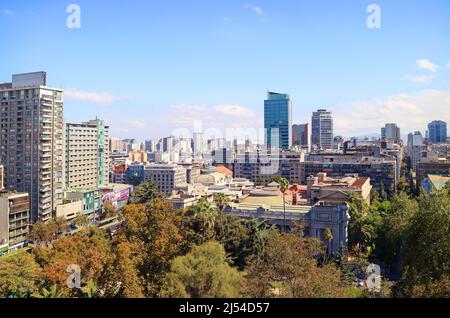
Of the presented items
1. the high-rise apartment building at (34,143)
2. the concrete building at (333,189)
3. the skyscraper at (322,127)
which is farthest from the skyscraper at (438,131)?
the high-rise apartment building at (34,143)

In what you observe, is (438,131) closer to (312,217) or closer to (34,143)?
(312,217)

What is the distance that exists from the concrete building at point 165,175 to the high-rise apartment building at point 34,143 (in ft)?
53.8

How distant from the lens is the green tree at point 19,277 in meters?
11.9

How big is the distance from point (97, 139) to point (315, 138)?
47.4 meters

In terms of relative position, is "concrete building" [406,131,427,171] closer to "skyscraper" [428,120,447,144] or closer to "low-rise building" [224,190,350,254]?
"skyscraper" [428,120,447,144]

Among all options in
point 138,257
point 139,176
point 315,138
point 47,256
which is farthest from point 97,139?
point 315,138

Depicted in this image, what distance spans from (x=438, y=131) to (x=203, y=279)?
7003 centimetres

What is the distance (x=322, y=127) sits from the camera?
73812 mm

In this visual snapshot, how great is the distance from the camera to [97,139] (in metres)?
37.3

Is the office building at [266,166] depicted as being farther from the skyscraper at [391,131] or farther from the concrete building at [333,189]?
the skyscraper at [391,131]

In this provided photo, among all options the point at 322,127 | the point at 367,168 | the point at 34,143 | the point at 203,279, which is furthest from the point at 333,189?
the point at 322,127

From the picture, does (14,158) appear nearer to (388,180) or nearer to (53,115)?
(53,115)

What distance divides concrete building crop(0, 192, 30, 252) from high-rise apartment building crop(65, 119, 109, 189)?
35.1 feet

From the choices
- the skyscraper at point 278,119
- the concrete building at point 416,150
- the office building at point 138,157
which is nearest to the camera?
the concrete building at point 416,150
